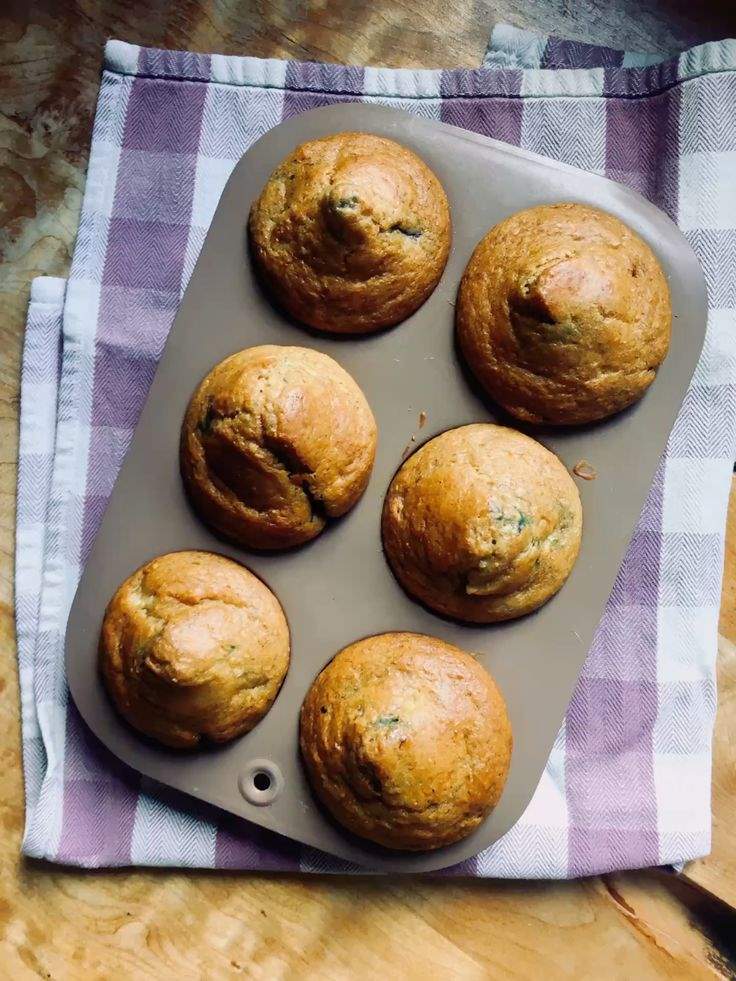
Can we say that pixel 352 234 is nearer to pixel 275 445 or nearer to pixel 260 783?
pixel 275 445

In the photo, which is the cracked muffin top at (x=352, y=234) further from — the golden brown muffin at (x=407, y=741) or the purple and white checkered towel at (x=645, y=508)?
the golden brown muffin at (x=407, y=741)

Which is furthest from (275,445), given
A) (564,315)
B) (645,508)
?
(645,508)

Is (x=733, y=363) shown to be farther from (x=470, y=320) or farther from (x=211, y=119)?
(x=211, y=119)

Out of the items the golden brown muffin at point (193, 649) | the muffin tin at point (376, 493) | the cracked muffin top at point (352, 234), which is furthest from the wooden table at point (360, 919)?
the cracked muffin top at point (352, 234)

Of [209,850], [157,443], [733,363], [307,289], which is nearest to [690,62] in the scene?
[733,363]

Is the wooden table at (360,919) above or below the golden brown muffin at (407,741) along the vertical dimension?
below

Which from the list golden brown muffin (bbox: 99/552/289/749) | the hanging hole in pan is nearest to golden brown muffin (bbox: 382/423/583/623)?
golden brown muffin (bbox: 99/552/289/749)
